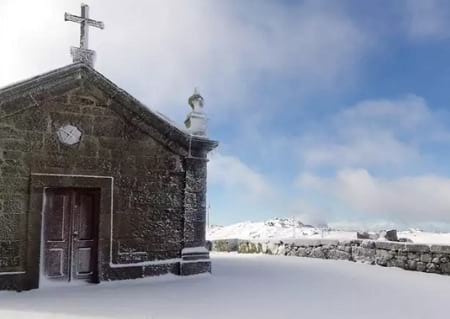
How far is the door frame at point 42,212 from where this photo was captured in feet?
25.9

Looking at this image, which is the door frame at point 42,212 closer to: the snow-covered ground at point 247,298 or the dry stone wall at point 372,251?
the snow-covered ground at point 247,298

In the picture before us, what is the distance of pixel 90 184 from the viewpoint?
27.9 ft

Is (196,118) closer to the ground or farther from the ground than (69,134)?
farther from the ground

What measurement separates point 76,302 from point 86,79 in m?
4.35

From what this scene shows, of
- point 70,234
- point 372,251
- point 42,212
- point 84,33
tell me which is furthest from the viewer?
point 372,251

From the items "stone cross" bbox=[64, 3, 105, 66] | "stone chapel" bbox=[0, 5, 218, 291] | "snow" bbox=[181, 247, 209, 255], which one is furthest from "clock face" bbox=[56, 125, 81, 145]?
"snow" bbox=[181, 247, 209, 255]

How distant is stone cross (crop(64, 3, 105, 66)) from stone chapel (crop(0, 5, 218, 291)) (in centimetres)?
2

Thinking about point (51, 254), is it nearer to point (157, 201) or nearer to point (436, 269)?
point (157, 201)

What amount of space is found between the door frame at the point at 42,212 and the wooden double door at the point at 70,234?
153 mm

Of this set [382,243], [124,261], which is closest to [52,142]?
[124,261]

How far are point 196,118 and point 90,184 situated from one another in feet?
9.45

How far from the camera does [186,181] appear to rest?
954 cm

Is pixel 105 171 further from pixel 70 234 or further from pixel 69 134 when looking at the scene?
pixel 70 234

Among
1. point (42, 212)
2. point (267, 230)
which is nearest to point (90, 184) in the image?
point (42, 212)
